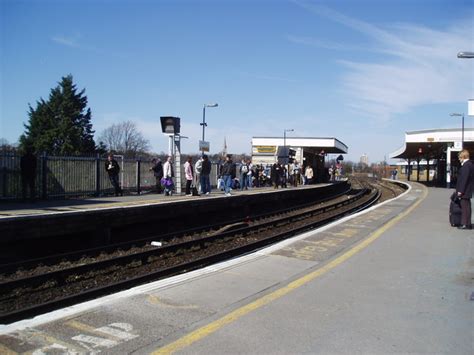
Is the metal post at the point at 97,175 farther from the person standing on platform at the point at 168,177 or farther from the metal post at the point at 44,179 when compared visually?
the person standing on platform at the point at 168,177

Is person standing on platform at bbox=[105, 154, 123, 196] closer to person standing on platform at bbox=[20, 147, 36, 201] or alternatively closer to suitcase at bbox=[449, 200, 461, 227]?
person standing on platform at bbox=[20, 147, 36, 201]

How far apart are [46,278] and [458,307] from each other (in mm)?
5936

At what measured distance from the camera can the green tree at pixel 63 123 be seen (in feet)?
166

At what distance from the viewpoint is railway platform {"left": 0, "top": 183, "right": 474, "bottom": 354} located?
4148 millimetres

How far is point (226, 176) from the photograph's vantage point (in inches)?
778

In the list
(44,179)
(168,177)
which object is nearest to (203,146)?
(168,177)

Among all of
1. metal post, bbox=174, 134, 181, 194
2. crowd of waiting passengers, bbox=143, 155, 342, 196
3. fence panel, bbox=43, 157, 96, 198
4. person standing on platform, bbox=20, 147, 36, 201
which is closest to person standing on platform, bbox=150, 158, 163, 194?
crowd of waiting passengers, bbox=143, 155, 342, 196

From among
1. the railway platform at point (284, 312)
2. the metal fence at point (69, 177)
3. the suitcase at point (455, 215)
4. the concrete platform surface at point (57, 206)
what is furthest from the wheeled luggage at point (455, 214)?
the metal fence at point (69, 177)

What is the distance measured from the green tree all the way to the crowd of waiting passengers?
2671cm

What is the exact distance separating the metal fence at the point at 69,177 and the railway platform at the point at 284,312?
10.3m

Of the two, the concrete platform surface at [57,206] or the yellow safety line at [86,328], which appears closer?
the yellow safety line at [86,328]

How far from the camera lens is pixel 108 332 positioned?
438 centimetres

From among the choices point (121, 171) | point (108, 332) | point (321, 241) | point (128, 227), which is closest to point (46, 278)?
point (108, 332)

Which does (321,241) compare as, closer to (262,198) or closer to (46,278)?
(46,278)
